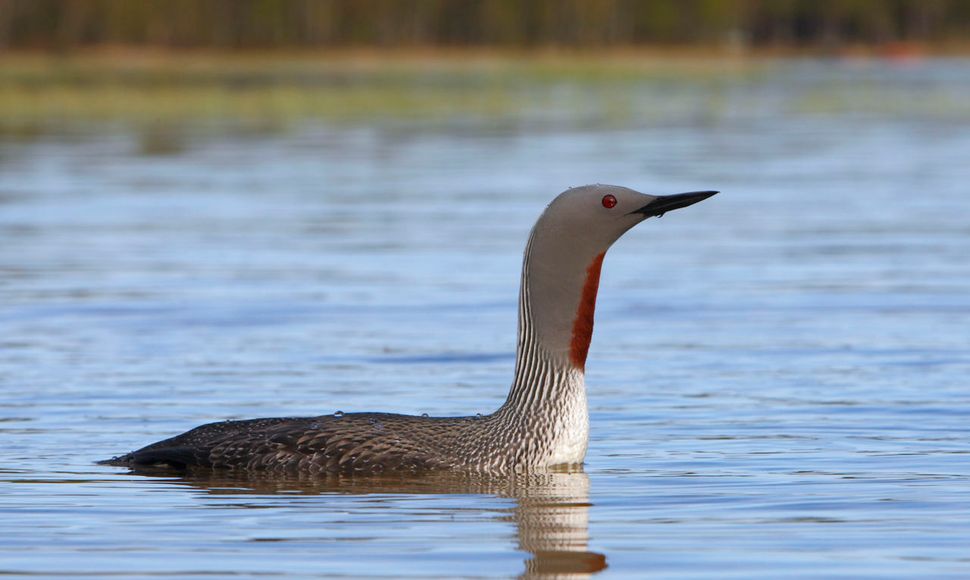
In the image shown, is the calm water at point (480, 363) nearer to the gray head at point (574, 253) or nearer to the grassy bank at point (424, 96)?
the gray head at point (574, 253)

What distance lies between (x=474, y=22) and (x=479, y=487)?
14262 centimetres

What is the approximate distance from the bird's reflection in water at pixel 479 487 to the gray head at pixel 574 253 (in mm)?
484

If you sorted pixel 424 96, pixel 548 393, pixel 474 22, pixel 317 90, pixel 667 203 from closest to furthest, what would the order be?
pixel 667 203, pixel 548 393, pixel 424 96, pixel 317 90, pixel 474 22

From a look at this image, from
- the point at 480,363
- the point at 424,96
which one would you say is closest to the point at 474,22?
the point at 424,96

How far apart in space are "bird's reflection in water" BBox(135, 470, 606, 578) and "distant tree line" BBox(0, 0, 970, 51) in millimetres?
121985

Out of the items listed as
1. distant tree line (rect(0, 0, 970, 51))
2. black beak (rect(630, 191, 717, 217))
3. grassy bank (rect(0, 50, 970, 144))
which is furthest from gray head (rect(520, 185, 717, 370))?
distant tree line (rect(0, 0, 970, 51))

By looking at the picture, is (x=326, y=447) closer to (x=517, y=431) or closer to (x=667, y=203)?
(x=517, y=431)

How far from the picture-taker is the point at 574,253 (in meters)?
7.57

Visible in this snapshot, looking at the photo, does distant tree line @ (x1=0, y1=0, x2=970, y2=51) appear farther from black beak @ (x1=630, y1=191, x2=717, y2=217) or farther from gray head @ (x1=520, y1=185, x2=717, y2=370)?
black beak @ (x1=630, y1=191, x2=717, y2=217)

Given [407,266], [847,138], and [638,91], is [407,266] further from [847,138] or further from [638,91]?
[638,91]

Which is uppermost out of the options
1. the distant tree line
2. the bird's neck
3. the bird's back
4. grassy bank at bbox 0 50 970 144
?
the distant tree line

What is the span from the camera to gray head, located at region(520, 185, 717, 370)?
747cm

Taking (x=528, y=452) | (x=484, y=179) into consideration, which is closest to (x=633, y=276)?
(x=528, y=452)

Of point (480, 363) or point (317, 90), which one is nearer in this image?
point (480, 363)
